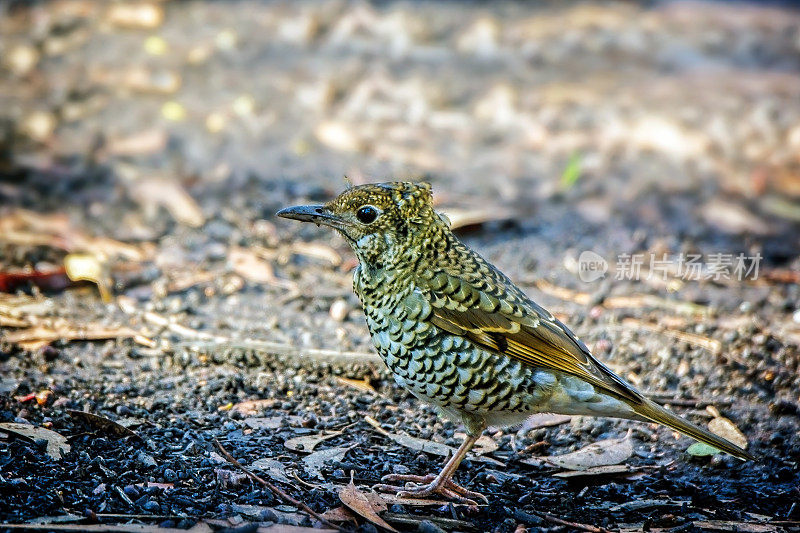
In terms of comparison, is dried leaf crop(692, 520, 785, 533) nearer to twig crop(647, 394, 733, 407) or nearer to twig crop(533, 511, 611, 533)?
twig crop(533, 511, 611, 533)

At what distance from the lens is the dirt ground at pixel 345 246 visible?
14.4 feet

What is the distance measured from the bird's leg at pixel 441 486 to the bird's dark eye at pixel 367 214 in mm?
1145

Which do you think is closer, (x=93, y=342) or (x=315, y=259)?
(x=93, y=342)

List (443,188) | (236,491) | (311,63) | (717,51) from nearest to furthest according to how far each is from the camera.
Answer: (236,491), (443,188), (311,63), (717,51)

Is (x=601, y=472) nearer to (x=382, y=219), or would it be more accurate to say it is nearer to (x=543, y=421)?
(x=543, y=421)

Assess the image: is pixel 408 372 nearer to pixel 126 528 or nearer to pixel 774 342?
pixel 126 528

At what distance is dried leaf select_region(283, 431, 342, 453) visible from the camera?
4.63m

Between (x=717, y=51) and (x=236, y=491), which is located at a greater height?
(x=717, y=51)

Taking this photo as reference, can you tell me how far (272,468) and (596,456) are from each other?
5.27 ft

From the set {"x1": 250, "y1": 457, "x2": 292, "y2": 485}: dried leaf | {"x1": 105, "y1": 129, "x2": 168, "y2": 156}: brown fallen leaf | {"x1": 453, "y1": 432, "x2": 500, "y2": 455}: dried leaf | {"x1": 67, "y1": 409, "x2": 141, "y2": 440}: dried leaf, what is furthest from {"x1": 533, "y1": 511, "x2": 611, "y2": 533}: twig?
{"x1": 105, "y1": 129, "x2": 168, "y2": 156}: brown fallen leaf

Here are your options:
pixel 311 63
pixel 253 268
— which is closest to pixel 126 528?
pixel 253 268

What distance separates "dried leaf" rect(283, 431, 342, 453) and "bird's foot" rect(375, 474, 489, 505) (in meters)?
0.41

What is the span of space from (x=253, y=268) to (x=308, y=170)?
1.70m

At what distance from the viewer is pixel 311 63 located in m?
9.43
